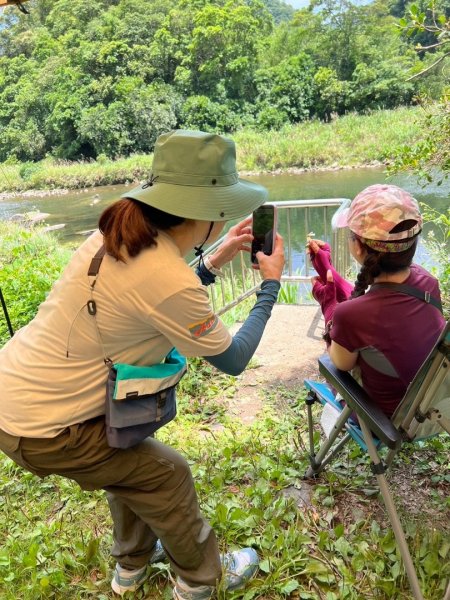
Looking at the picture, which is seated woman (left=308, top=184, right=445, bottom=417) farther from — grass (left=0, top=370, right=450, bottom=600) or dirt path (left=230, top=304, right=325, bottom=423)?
dirt path (left=230, top=304, right=325, bottom=423)

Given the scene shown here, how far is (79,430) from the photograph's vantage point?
1.11 m

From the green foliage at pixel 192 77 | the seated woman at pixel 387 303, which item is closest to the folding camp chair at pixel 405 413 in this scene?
the seated woman at pixel 387 303

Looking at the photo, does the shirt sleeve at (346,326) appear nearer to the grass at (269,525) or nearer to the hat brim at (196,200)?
the hat brim at (196,200)

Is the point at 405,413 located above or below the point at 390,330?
below

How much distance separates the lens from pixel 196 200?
1.02 m

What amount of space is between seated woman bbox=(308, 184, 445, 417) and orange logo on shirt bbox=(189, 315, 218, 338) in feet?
1.46

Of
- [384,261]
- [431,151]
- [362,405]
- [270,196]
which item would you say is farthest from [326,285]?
[270,196]

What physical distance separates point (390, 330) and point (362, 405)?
228 mm

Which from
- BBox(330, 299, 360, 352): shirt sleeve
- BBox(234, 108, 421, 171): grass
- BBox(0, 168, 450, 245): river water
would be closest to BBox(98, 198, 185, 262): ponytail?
BBox(330, 299, 360, 352): shirt sleeve

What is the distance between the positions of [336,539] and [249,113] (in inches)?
1050

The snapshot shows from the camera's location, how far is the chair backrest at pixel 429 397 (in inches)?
42.5

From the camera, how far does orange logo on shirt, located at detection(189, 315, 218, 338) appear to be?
1.02 meters

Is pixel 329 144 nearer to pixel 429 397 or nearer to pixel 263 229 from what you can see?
pixel 263 229

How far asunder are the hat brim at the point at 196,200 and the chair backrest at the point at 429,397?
0.57 m
